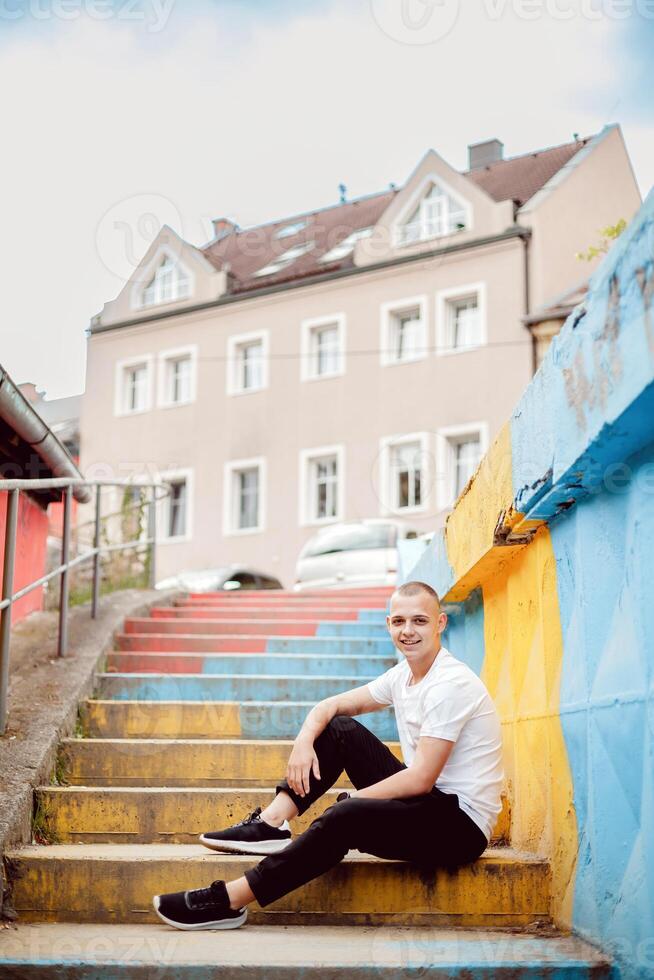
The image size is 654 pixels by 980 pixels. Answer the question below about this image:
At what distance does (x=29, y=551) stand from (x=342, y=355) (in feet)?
55.3

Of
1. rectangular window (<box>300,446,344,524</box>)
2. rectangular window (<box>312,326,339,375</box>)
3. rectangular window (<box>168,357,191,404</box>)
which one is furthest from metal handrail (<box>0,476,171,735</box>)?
rectangular window (<box>168,357,191,404</box>)

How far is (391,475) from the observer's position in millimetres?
22359

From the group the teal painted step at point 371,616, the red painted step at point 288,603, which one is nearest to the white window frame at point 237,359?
the red painted step at point 288,603

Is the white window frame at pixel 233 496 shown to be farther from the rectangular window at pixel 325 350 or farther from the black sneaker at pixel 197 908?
the black sneaker at pixel 197 908

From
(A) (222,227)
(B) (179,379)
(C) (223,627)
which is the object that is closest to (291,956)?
(C) (223,627)

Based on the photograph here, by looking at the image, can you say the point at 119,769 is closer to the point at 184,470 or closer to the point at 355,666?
the point at 355,666

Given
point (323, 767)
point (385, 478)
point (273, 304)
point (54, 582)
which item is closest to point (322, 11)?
point (323, 767)

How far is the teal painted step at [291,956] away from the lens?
9.77ft

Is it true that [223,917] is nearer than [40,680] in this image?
Yes

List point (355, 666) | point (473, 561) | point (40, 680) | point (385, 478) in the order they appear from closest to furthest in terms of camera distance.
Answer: point (473, 561)
point (40, 680)
point (355, 666)
point (385, 478)

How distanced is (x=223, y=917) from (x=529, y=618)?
1402 millimetres

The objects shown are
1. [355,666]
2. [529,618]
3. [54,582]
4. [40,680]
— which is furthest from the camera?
[54,582]

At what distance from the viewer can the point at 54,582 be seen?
932cm

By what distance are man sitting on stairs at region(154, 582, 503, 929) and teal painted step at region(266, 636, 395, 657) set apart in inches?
112
